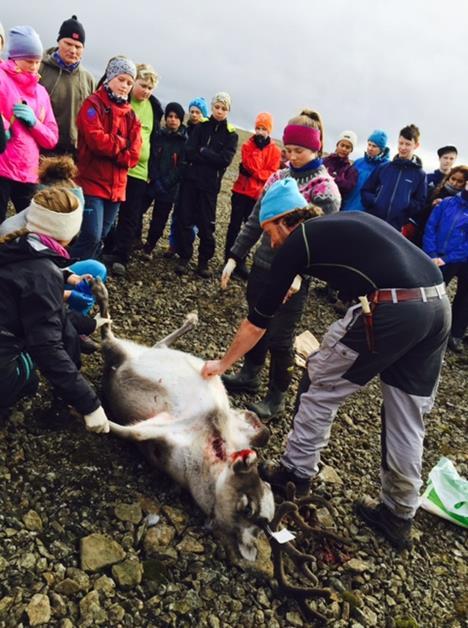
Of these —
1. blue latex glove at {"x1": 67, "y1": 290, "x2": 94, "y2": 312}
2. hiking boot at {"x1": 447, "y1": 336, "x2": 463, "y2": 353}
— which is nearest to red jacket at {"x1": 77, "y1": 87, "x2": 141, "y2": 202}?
blue latex glove at {"x1": 67, "y1": 290, "x2": 94, "y2": 312}

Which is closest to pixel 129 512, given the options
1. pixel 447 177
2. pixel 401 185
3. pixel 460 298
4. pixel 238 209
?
pixel 238 209

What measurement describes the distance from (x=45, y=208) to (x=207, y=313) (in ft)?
13.0

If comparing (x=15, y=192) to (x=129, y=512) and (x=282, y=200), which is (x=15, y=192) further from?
(x=129, y=512)

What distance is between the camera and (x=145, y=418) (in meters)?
4.33

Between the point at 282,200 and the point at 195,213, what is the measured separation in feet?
15.1

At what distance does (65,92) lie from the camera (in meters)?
6.05

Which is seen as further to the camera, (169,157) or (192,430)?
(169,157)

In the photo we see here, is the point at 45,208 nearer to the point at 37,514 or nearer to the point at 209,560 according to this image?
the point at 37,514

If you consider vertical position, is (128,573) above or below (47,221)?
below

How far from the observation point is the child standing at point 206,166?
7.70m

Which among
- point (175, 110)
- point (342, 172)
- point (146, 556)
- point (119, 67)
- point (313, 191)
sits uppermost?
point (119, 67)

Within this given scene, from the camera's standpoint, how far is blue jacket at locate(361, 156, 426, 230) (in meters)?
7.81

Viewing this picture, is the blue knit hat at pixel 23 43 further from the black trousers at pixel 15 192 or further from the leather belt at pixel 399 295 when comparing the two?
the leather belt at pixel 399 295

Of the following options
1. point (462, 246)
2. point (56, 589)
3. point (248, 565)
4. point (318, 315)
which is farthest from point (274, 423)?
point (462, 246)
